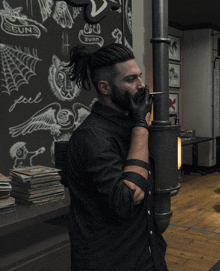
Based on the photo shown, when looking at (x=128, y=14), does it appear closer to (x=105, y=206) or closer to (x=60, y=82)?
(x=60, y=82)

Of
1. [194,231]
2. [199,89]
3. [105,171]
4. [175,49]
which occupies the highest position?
[175,49]

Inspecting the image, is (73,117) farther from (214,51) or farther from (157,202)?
(214,51)

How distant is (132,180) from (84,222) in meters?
0.24

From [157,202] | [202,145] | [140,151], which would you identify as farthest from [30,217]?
[202,145]

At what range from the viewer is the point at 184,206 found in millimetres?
4637

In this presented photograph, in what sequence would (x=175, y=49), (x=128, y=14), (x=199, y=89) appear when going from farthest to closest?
(x=199, y=89) < (x=175, y=49) < (x=128, y=14)

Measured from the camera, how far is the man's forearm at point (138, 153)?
95 cm

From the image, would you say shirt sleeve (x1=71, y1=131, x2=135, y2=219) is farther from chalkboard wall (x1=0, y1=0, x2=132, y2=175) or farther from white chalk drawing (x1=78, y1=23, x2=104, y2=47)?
white chalk drawing (x1=78, y1=23, x2=104, y2=47)

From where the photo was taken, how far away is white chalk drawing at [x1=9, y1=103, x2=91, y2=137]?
1.94 metres

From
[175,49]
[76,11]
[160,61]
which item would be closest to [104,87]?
[160,61]

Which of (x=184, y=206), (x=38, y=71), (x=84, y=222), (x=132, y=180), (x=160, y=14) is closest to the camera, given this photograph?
(x=132, y=180)

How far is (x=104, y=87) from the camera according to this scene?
1.10 metres

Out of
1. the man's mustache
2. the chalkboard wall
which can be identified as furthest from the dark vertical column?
the chalkboard wall

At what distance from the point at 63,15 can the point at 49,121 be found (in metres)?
0.71
